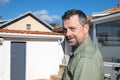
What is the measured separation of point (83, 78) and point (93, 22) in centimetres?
1084

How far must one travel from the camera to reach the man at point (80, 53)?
5.77ft

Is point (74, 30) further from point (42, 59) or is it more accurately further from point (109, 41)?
point (42, 59)

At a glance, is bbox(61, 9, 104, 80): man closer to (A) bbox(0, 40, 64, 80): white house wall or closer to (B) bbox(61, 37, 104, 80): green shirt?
(B) bbox(61, 37, 104, 80): green shirt

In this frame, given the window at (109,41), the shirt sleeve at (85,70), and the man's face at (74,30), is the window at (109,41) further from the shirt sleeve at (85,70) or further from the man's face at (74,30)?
the shirt sleeve at (85,70)

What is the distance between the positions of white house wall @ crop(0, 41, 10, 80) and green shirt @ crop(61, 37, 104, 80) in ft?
42.1

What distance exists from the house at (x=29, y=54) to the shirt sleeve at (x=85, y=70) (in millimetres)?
12773

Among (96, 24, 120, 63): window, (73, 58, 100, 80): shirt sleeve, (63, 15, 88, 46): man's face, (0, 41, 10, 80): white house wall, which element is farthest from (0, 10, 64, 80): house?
(73, 58, 100, 80): shirt sleeve

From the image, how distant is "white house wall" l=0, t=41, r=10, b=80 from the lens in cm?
1432

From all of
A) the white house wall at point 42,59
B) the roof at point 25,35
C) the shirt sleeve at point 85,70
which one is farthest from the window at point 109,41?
the shirt sleeve at point 85,70

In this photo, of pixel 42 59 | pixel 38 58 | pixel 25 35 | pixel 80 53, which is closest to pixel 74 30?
pixel 80 53

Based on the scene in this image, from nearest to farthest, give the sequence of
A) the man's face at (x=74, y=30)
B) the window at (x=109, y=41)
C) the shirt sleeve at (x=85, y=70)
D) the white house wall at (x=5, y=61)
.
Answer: the shirt sleeve at (x=85, y=70) → the man's face at (x=74, y=30) → the window at (x=109, y=41) → the white house wall at (x=5, y=61)

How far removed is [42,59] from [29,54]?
965 millimetres

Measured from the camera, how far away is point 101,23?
12047mm

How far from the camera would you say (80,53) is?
6.14 feet
